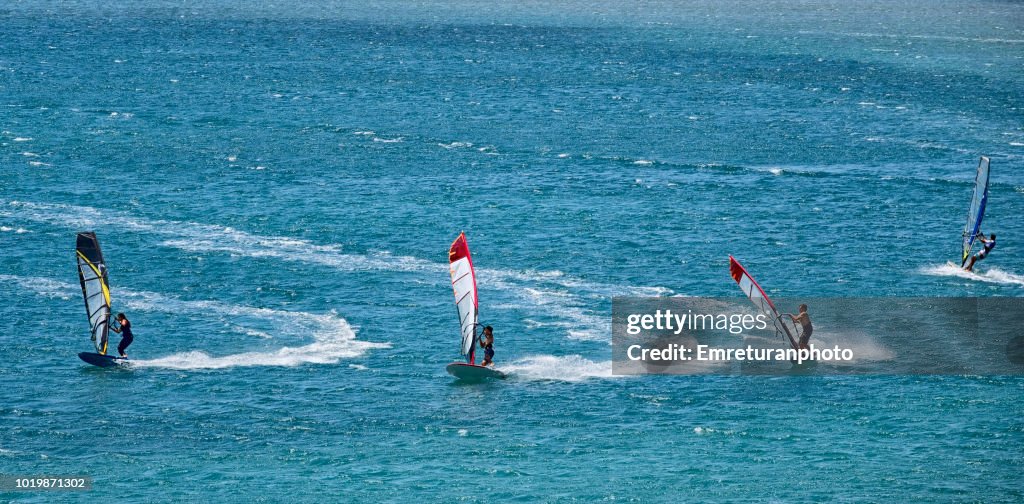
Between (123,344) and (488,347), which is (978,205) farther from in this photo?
(123,344)

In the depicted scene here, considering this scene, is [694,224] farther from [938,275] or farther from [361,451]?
[361,451]

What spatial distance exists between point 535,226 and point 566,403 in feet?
118

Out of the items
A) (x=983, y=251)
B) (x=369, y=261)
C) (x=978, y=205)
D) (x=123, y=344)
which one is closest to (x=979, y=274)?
(x=983, y=251)

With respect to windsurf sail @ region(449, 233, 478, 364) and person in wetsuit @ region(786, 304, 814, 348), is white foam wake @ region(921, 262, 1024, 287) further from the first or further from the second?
windsurf sail @ region(449, 233, 478, 364)

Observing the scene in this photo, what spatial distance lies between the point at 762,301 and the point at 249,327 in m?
28.7

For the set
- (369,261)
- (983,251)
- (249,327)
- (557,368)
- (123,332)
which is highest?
(983,251)

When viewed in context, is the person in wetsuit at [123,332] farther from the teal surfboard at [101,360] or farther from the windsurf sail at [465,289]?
the windsurf sail at [465,289]

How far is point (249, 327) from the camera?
249 feet

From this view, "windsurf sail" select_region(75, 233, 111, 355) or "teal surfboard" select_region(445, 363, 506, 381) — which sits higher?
"windsurf sail" select_region(75, 233, 111, 355)

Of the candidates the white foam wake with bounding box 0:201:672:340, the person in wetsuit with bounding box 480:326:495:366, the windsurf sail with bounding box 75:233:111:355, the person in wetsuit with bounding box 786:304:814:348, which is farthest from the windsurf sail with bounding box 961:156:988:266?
the windsurf sail with bounding box 75:233:111:355

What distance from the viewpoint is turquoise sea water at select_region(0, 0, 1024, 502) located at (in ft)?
190

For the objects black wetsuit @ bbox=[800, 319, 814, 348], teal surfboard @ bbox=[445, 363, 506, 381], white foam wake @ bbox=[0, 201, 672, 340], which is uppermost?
white foam wake @ bbox=[0, 201, 672, 340]

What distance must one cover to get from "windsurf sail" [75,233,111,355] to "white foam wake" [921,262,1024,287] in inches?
2011

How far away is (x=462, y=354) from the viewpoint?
67438 millimetres
